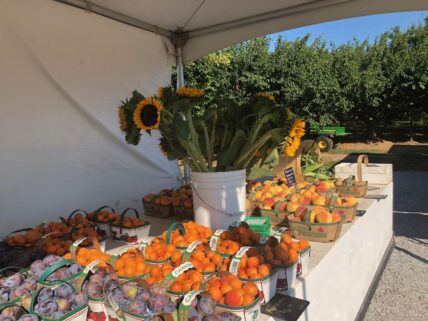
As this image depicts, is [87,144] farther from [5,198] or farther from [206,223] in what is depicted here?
[206,223]

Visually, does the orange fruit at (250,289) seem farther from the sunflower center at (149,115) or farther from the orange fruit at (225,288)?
the sunflower center at (149,115)

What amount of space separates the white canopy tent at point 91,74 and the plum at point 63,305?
185cm

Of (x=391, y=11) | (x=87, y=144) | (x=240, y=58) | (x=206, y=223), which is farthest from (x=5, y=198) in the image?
(x=240, y=58)

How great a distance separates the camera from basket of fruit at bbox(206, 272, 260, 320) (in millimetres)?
1049

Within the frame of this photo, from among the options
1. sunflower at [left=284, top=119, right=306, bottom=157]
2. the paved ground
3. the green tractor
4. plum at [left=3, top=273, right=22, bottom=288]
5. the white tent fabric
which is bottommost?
the paved ground

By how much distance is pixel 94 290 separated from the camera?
3.67 feet

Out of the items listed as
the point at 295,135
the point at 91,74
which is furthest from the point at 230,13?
the point at 295,135

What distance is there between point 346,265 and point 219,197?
0.79m

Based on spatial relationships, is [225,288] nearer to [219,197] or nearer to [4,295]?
[4,295]

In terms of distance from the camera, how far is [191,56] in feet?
12.7

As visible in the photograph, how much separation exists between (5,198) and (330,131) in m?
13.0

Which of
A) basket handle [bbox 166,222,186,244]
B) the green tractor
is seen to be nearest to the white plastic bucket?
basket handle [bbox 166,222,186,244]

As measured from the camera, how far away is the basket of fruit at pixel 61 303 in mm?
1005

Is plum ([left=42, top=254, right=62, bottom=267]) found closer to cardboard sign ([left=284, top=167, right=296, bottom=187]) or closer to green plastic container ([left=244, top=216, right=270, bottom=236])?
green plastic container ([left=244, top=216, right=270, bottom=236])
